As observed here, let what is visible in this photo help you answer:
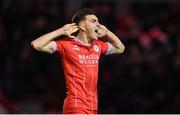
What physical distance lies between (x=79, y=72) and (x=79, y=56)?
0.58 feet

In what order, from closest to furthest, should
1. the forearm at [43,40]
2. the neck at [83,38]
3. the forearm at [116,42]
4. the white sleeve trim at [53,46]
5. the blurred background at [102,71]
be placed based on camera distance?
the forearm at [43,40] < the white sleeve trim at [53,46] < the neck at [83,38] < the forearm at [116,42] < the blurred background at [102,71]

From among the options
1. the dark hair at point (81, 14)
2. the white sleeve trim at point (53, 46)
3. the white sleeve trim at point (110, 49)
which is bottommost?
the white sleeve trim at point (110, 49)

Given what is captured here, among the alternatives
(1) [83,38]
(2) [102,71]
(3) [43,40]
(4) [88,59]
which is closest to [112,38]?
(1) [83,38]

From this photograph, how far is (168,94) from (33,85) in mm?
2541

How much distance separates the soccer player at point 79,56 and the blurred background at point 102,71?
18.6 ft

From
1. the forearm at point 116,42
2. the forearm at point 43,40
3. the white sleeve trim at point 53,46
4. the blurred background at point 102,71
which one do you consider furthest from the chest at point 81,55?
the blurred background at point 102,71

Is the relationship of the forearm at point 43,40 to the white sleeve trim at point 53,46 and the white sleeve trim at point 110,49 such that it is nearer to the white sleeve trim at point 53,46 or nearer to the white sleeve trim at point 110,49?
the white sleeve trim at point 53,46

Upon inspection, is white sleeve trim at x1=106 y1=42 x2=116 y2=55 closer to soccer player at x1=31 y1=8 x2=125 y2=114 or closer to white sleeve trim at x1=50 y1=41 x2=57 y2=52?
soccer player at x1=31 y1=8 x2=125 y2=114

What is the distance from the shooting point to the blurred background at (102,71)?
15.0 meters

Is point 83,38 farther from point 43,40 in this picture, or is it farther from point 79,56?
point 43,40

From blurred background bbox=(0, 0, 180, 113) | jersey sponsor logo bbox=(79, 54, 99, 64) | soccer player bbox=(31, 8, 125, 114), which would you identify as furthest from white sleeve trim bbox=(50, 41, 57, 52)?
blurred background bbox=(0, 0, 180, 113)

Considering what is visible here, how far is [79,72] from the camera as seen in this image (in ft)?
28.9

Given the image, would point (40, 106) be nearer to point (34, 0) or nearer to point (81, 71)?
point (34, 0)

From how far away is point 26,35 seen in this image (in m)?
15.4
